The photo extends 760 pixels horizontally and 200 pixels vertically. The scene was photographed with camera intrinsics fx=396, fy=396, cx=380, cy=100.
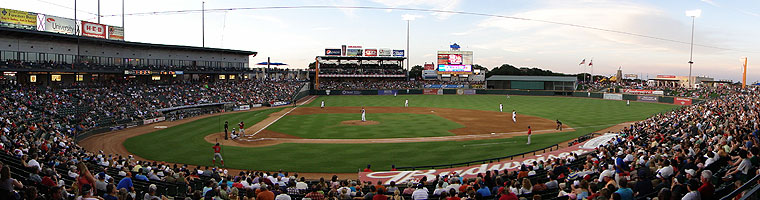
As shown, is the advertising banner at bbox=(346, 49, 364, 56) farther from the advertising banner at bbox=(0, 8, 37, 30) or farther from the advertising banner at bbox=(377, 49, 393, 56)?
the advertising banner at bbox=(0, 8, 37, 30)

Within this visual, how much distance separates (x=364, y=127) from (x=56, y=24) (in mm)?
35399

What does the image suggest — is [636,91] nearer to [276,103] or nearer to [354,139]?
[276,103]

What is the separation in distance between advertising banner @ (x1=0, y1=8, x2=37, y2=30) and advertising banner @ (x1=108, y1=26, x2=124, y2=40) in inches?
337

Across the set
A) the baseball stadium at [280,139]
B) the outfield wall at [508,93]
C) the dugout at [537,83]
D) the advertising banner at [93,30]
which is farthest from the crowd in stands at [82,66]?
the dugout at [537,83]

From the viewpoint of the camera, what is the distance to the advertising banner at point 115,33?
159ft

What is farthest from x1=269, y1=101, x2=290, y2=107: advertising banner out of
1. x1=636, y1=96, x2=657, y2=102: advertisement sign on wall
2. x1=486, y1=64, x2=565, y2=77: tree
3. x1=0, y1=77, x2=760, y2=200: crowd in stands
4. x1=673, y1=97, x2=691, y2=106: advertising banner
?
x1=486, y1=64, x2=565, y2=77: tree

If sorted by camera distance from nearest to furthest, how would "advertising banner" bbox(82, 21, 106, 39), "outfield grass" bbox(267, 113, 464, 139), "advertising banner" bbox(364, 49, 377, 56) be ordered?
"outfield grass" bbox(267, 113, 464, 139), "advertising banner" bbox(82, 21, 106, 39), "advertising banner" bbox(364, 49, 377, 56)

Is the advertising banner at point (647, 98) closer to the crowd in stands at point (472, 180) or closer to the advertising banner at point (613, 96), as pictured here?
the advertising banner at point (613, 96)

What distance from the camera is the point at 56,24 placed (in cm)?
4188

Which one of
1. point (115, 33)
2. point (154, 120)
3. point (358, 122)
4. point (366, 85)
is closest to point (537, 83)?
point (366, 85)

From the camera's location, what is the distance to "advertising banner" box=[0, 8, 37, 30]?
37375mm

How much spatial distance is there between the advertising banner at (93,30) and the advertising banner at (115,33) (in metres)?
1.45

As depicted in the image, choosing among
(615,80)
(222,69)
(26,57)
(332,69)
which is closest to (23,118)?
(26,57)

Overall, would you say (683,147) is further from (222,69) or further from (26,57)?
(222,69)
